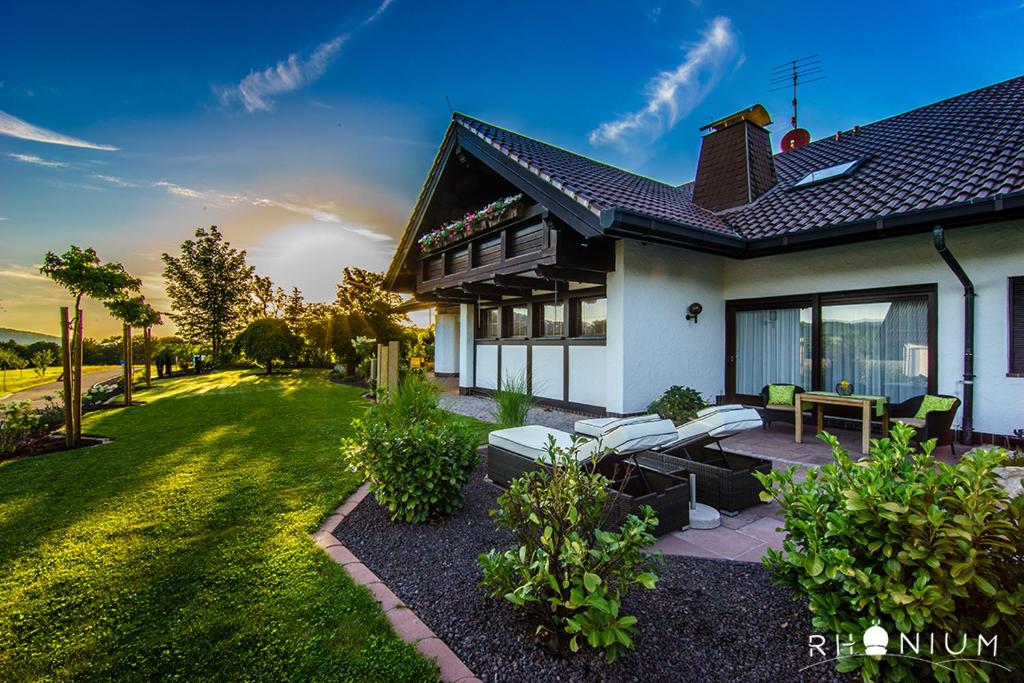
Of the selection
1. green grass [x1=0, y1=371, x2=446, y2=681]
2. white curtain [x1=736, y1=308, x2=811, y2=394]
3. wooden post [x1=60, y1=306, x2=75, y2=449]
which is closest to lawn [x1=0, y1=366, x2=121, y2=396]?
wooden post [x1=60, y1=306, x2=75, y2=449]

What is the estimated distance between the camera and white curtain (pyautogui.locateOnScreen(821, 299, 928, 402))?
629cm

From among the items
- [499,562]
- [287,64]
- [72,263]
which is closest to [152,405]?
[72,263]

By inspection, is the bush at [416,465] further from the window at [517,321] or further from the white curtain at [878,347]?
the white curtain at [878,347]

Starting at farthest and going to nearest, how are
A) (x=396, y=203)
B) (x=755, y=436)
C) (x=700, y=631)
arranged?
(x=396, y=203)
(x=755, y=436)
(x=700, y=631)

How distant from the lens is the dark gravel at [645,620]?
5.97 ft

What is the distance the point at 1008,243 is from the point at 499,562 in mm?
7299

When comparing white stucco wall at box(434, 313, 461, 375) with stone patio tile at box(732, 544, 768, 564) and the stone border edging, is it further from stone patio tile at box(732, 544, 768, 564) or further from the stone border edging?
stone patio tile at box(732, 544, 768, 564)

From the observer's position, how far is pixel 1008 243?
215 inches

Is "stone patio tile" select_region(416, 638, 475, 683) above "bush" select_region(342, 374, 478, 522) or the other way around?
the other way around

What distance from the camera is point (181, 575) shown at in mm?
2594

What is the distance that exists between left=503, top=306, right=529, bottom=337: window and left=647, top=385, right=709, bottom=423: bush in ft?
11.4

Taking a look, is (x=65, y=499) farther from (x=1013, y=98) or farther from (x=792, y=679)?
(x=1013, y=98)

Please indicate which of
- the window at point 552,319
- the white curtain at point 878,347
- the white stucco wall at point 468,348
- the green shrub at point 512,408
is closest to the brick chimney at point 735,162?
the white curtain at point 878,347

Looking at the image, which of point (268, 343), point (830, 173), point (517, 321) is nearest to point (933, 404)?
point (830, 173)
